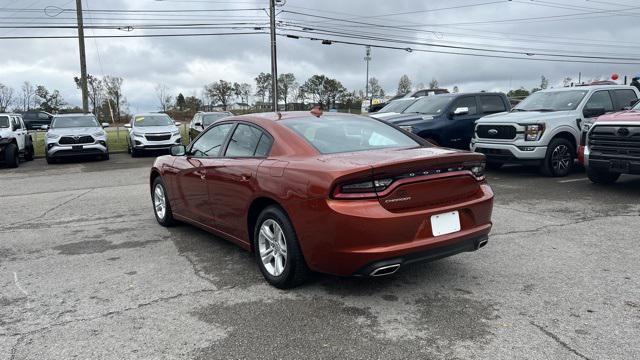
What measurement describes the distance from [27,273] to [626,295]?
17.2 feet

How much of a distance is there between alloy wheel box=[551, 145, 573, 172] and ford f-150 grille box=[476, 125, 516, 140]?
37.0 inches

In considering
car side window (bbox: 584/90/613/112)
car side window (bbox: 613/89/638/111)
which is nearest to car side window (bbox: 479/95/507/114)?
car side window (bbox: 584/90/613/112)

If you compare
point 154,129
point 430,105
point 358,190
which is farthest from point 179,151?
point 154,129

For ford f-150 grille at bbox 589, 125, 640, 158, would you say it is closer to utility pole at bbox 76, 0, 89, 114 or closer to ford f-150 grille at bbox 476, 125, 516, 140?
ford f-150 grille at bbox 476, 125, 516, 140

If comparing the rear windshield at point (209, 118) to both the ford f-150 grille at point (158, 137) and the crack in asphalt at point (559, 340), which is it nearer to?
the ford f-150 grille at point (158, 137)

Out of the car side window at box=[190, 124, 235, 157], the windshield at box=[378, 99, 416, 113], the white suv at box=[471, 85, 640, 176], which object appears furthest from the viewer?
the windshield at box=[378, 99, 416, 113]

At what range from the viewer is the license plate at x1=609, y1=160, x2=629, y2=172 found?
7902 millimetres

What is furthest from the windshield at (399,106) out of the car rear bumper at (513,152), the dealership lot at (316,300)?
the dealership lot at (316,300)

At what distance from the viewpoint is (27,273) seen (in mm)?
4895

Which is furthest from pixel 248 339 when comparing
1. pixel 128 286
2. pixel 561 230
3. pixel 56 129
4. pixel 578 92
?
pixel 56 129

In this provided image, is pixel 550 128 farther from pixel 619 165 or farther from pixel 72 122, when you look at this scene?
pixel 72 122

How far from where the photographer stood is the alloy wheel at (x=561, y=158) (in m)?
10.3

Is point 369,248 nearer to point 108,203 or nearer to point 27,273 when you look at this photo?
point 27,273

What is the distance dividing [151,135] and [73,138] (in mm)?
2571
